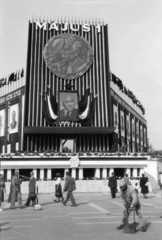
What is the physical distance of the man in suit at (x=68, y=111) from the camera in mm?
48938

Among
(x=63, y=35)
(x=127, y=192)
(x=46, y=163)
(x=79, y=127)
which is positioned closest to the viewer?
(x=127, y=192)

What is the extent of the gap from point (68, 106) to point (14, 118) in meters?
11.1

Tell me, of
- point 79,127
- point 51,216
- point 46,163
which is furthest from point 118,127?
point 51,216

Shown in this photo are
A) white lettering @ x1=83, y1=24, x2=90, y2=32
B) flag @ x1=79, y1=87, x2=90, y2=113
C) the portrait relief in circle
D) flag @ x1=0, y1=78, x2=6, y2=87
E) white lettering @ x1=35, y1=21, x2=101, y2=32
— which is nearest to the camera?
flag @ x1=79, y1=87, x2=90, y2=113

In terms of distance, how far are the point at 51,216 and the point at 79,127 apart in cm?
3434

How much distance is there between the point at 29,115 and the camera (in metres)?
49.4

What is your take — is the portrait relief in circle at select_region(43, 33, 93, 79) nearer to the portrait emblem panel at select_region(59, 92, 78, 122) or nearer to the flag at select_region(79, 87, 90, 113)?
the portrait emblem panel at select_region(59, 92, 78, 122)

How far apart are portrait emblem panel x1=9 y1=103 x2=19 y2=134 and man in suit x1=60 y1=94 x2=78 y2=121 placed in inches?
385

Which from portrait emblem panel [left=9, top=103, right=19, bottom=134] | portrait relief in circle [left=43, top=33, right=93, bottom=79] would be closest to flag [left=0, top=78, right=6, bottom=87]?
portrait emblem panel [left=9, top=103, right=19, bottom=134]

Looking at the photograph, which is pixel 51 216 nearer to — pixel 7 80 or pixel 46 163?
pixel 46 163

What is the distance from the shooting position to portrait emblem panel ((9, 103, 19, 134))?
181 ft

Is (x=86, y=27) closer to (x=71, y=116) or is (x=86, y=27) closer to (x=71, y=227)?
(x=71, y=116)

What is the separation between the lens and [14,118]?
55.7 metres

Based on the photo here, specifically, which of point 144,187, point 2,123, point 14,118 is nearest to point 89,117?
point 14,118
